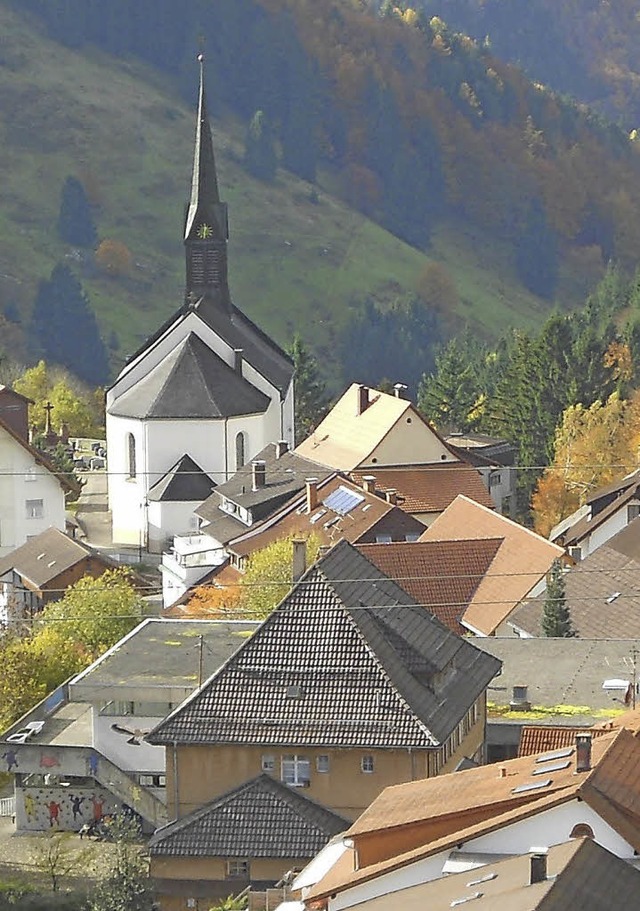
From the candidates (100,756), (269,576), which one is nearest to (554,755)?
(100,756)

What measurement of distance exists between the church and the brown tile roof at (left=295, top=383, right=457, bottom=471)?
14.1 feet

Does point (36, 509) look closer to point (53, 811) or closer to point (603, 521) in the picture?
point (603, 521)

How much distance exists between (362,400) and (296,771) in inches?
1644

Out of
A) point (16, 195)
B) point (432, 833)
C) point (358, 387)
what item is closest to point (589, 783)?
point (432, 833)

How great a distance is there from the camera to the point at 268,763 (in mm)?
31906

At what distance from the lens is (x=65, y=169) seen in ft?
579

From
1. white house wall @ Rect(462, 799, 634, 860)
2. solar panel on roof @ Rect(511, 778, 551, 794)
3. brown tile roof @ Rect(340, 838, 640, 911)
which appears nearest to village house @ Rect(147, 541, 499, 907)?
solar panel on roof @ Rect(511, 778, 551, 794)

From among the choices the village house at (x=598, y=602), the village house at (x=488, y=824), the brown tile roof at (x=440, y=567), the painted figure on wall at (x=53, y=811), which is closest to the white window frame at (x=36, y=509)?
the brown tile roof at (x=440, y=567)

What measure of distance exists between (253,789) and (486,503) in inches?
1337

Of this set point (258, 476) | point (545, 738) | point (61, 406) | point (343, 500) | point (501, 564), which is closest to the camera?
point (545, 738)

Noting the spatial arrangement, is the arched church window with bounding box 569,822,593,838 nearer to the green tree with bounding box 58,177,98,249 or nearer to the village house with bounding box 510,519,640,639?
the village house with bounding box 510,519,640,639

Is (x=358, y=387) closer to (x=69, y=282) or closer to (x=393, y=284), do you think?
(x=69, y=282)

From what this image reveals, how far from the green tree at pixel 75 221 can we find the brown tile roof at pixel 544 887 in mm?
149430

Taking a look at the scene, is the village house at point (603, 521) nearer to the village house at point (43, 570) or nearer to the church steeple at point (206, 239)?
the village house at point (43, 570)
